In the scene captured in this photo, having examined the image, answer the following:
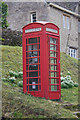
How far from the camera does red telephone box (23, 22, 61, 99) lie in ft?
24.6

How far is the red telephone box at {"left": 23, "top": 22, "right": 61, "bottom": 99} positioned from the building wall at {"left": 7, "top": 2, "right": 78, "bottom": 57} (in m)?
11.1

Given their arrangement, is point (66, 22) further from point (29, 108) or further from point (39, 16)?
point (29, 108)

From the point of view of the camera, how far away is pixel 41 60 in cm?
754

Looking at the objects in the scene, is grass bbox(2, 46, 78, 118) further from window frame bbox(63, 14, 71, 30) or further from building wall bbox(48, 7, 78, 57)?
window frame bbox(63, 14, 71, 30)

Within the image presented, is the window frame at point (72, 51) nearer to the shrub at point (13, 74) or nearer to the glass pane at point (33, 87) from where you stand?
the shrub at point (13, 74)

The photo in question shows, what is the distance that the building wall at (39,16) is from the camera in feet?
62.3

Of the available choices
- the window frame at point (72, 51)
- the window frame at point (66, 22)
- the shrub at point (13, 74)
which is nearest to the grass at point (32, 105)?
the shrub at point (13, 74)

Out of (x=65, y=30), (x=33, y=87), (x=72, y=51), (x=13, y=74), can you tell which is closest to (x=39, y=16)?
(x=65, y=30)

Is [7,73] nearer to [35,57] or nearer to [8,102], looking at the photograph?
[35,57]

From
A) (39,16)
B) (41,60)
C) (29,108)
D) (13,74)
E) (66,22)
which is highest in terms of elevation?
(39,16)

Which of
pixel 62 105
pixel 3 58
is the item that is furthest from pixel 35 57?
pixel 3 58

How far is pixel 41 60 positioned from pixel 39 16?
12.1 meters

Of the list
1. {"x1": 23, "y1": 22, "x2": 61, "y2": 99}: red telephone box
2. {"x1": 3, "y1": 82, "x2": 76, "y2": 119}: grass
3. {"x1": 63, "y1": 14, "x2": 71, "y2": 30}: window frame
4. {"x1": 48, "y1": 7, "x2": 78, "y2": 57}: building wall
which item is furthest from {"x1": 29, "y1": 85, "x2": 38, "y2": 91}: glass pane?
{"x1": 63, "y1": 14, "x2": 71, "y2": 30}: window frame

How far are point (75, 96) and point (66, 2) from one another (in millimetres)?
14603
